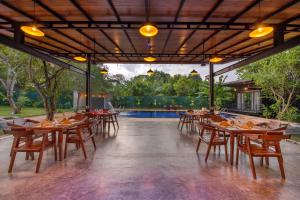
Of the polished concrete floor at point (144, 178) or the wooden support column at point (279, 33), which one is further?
the wooden support column at point (279, 33)

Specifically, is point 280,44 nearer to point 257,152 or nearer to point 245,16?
point 245,16

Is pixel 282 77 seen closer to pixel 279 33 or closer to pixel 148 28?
pixel 279 33

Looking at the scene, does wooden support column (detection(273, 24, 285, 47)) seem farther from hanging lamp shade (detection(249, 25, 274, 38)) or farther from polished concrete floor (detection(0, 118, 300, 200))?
polished concrete floor (detection(0, 118, 300, 200))

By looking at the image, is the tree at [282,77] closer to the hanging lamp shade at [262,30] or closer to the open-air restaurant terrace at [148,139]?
the open-air restaurant terrace at [148,139]

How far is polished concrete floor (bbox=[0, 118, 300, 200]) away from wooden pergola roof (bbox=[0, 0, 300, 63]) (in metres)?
3.26

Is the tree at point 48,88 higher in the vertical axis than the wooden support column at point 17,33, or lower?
lower

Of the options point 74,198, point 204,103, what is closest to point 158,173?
point 74,198

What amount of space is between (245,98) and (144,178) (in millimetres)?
16444

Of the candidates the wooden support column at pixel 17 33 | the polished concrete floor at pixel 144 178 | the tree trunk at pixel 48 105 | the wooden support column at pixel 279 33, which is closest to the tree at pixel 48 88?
the tree trunk at pixel 48 105

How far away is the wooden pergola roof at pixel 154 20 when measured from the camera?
3.96 metres

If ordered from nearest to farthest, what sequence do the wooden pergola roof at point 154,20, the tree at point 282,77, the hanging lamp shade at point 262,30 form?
1. the hanging lamp shade at point 262,30
2. the wooden pergola roof at point 154,20
3. the tree at point 282,77

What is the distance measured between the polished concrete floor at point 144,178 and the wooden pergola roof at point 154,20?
3263mm

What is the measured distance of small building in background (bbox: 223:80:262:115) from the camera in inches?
583

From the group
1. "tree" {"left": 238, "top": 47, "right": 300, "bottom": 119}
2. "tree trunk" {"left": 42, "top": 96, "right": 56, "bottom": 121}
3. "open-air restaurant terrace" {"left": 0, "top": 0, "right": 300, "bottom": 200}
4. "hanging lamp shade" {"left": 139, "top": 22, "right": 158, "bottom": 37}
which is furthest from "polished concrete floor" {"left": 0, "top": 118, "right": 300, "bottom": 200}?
"tree" {"left": 238, "top": 47, "right": 300, "bottom": 119}
